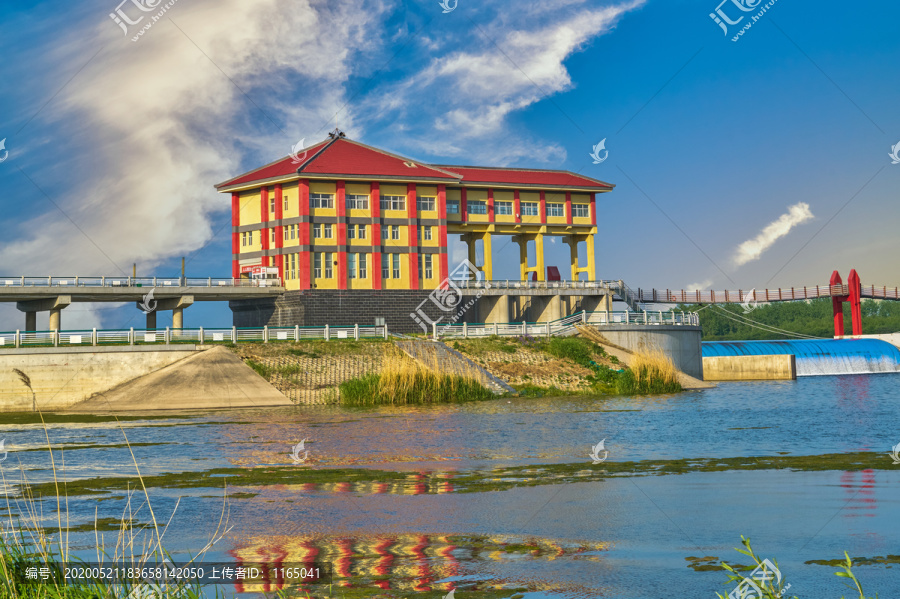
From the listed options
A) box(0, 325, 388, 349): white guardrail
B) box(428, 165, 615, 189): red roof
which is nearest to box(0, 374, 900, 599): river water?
box(0, 325, 388, 349): white guardrail

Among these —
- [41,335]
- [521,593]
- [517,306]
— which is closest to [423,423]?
[521,593]

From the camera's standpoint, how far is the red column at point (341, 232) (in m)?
64.3

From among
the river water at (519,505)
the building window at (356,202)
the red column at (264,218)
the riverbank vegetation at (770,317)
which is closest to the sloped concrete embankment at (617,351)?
the building window at (356,202)

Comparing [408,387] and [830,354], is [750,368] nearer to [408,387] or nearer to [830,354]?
[830,354]

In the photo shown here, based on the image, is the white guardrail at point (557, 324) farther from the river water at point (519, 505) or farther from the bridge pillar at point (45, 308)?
the river water at point (519, 505)

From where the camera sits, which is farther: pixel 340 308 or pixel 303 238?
pixel 340 308

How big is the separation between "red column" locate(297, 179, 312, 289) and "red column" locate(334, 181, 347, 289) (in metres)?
2.55

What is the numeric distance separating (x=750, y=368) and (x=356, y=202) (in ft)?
134

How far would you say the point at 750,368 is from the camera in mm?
77438

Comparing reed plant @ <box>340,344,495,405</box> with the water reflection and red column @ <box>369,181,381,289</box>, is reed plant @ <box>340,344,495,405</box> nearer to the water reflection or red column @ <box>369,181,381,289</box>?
red column @ <box>369,181,381,289</box>

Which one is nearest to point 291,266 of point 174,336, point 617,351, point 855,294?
point 174,336

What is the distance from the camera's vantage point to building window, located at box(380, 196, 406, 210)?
220ft

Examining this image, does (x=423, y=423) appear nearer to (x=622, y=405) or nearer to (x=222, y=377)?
(x=622, y=405)

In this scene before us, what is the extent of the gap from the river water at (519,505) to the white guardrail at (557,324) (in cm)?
2780
